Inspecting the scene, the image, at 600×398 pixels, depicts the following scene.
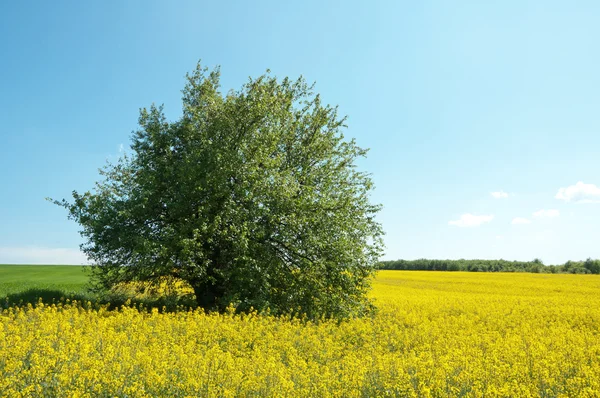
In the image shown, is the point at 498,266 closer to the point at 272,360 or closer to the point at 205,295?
the point at 205,295

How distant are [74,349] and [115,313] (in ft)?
21.7

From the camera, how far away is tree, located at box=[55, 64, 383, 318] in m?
18.5

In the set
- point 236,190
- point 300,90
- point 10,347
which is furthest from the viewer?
point 300,90

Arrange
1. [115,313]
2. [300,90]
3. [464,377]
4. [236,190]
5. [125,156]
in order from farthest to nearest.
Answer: [300,90], [125,156], [236,190], [115,313], [464,377]

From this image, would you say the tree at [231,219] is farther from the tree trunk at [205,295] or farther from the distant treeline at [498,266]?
the distant treeline at [498,266]

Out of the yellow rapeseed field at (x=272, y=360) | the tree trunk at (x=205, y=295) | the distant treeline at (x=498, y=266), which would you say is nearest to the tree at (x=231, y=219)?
the tree trunk at (x=205, y=295)

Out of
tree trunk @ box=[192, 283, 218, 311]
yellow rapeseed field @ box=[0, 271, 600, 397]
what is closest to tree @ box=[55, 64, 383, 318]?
tree trunk @ box=[192, 283, 218, 311]

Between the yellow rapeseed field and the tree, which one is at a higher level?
the tree

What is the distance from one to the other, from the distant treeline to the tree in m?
71.0

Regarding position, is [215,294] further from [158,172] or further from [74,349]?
[74,349]

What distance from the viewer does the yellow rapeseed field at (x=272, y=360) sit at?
307 inches

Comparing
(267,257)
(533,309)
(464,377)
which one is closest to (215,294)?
(267,257)

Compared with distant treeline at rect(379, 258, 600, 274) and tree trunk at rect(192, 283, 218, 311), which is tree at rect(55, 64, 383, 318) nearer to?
tree trunk at rect(192, 283, 218, 311)

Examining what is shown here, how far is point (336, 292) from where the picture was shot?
20250 millimetres
